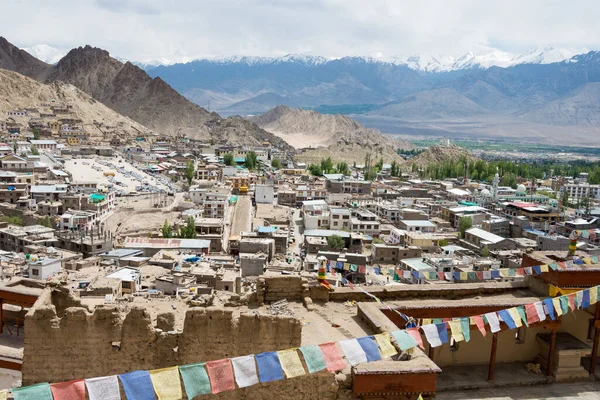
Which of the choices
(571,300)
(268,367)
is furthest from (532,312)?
(268,367)

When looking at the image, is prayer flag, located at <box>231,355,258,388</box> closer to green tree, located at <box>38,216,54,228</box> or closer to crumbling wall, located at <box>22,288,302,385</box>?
crumbling wall, located at <box>22,288,302,385</box>

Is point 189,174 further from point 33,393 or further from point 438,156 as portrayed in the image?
point 438,156

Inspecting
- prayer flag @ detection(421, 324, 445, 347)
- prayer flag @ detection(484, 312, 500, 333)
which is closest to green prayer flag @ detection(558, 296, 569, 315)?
prayer flag @ detection(484, 312, 500, 333)

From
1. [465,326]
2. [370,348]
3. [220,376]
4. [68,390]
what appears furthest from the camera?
[465,326]

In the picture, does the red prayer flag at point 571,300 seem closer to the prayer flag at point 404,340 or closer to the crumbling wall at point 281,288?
the prayer flag at point 404,340

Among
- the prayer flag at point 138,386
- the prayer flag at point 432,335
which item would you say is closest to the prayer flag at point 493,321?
the prayer flag at point 432,335
